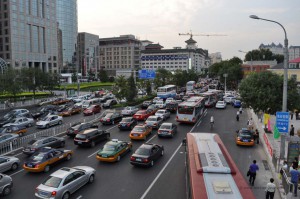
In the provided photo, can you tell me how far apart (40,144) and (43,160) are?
4.47 metres

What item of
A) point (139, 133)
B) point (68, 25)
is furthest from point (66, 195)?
point (68, 25)

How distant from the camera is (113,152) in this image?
2003cm

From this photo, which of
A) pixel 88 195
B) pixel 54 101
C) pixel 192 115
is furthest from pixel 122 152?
pixel 54 101

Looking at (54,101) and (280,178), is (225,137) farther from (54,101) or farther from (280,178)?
(54,101)

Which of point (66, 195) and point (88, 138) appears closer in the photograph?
point (66, 195)

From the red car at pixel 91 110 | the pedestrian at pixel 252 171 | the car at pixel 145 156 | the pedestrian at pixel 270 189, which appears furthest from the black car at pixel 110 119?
the pedestrian at pixel 270 189

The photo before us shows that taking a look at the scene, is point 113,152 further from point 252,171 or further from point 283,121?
point 283,121

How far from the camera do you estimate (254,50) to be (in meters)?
134

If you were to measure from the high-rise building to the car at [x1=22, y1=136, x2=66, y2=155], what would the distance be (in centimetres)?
6981

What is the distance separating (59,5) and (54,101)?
10209 cm

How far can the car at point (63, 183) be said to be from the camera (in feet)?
44.7

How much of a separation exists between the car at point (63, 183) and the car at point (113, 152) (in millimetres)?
3582

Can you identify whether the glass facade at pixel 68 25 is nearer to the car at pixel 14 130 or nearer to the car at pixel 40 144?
the car at pixel 14 130

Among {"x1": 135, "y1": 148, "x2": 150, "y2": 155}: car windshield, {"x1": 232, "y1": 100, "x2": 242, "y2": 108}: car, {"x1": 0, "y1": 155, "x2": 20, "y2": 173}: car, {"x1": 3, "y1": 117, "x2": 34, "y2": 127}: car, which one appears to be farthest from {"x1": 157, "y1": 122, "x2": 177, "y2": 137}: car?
{"x1": 232, "y1": 100, "x2": 242, "y2": 108}: car
